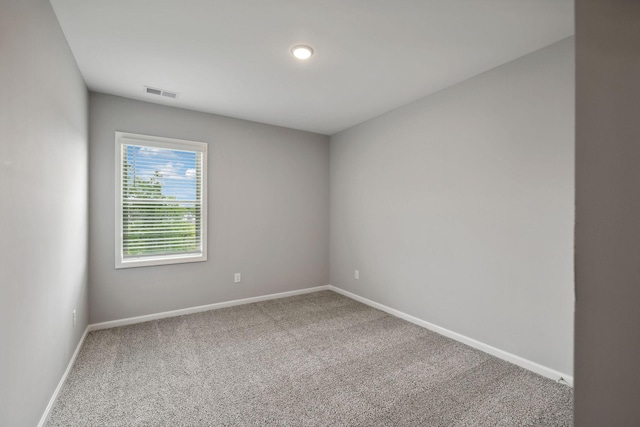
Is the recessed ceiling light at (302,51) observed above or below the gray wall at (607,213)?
above

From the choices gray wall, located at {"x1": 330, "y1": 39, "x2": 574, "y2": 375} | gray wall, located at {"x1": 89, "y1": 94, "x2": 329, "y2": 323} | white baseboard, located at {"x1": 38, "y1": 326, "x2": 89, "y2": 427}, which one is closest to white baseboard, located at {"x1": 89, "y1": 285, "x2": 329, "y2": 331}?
gray wall, located at {"x1": 89, "y1": 94, "x2": 329, "y2": 323}

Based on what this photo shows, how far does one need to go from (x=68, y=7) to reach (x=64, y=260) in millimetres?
1717

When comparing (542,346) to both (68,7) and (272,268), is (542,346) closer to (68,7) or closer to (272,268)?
(272,268)

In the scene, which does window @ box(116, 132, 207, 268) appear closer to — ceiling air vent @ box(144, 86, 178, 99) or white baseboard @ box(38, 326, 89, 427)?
ceiling air vent @ box(144, 86, 178, 99)

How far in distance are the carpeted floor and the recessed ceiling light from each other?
2540 mm

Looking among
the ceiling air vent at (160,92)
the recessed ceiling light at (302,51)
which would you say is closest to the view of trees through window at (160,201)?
the ceiling air vent at (160,92)

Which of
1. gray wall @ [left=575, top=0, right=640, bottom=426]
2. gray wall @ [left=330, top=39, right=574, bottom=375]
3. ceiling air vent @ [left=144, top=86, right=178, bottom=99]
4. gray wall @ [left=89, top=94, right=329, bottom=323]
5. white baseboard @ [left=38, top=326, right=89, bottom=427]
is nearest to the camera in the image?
gray wall @ [left=575, top=0, right=640, bottom=426]

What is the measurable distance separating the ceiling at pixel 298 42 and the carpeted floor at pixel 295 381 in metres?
2.54

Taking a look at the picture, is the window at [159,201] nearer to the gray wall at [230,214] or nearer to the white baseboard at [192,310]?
the gray wall at [230,214]

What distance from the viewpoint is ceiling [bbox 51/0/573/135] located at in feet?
6.05

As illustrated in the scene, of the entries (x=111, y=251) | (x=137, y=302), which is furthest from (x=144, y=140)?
(x=137, y=302)

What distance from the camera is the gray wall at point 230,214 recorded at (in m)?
3.14

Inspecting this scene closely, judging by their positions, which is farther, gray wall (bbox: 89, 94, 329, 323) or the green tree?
the green tree

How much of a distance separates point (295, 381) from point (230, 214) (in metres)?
2.34
